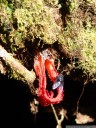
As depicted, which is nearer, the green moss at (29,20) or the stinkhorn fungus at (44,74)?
the green moss at (29,20)

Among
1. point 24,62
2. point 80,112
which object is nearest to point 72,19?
point 24,62

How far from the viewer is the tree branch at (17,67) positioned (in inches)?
69.4

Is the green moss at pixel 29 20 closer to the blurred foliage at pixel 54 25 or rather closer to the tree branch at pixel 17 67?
the blurred foliage at pixel 54 25

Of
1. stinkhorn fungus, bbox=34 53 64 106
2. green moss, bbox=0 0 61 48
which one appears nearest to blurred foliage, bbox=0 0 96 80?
green moss, bbox=0 0 61 48

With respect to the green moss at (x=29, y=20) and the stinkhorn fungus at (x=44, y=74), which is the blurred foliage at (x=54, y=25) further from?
the stinkhorn fungus at (x=44, y=74)

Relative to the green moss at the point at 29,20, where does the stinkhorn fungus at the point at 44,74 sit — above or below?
below

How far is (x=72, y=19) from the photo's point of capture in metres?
1.75

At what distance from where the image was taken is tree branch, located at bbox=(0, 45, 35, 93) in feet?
5.79

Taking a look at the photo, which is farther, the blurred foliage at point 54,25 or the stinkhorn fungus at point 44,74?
the stinkhorn fungus at point 44,74

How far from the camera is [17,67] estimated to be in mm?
1811

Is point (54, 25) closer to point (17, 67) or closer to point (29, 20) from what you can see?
→ point (29, 20)

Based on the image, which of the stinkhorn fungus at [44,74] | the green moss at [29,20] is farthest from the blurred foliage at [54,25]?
the stinkhorn fungus at [44,74]

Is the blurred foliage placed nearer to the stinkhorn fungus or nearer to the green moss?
the green moss

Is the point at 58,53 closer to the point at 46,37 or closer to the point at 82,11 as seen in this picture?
the point at 46,37
